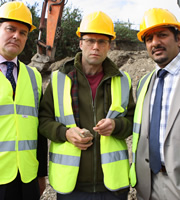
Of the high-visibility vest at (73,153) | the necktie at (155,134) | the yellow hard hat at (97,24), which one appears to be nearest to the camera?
the necktie at (155,134)

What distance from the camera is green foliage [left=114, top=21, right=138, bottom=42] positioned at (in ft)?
43.2

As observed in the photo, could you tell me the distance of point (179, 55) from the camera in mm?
2422

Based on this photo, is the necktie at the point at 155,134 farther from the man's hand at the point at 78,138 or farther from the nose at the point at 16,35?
the nose at the point at 16,35

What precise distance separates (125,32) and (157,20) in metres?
11.5

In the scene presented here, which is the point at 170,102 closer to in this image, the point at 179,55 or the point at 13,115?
the point at 179,55

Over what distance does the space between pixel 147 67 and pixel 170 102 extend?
19.2ft

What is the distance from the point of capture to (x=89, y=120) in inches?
98.5

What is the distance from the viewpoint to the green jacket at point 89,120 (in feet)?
7.91

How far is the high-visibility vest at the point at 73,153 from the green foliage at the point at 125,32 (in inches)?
437

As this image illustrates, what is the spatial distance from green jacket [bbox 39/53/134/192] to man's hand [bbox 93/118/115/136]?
90mm

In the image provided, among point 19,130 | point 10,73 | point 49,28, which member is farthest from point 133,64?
point 19,130

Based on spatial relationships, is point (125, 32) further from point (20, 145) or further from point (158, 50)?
point (20, 145)

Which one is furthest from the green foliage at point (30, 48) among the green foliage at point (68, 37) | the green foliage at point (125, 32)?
the green foliage at point (125, 32)

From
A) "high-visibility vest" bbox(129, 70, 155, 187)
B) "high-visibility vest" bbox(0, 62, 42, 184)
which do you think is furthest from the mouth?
"high-visibility vest" bbox(0, 62, 42, 184)
